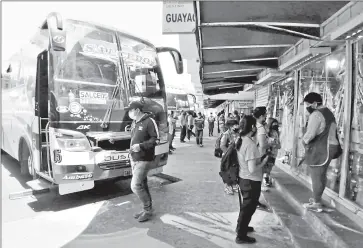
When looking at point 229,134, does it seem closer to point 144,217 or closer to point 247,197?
point 247,197

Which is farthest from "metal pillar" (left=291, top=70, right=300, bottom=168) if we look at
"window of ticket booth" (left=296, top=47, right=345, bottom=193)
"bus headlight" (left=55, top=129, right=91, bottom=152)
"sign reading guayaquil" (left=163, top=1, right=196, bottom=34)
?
"bus headlight" (left=55, top=129, right=91, bottom=152)

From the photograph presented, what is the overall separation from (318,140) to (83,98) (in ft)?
12.9

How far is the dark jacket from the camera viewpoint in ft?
13.9

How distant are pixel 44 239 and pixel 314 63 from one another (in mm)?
5922

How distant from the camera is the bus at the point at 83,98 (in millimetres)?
4746

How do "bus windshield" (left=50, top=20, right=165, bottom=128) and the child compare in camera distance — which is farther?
the child

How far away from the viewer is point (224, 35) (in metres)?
5.11

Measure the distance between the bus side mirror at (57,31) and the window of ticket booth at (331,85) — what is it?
4579mm

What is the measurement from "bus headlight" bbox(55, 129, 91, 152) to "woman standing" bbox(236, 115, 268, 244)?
108 inches

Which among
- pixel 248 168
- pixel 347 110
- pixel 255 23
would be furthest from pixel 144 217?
pixel 347 110

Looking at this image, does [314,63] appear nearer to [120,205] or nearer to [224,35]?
[224,35]

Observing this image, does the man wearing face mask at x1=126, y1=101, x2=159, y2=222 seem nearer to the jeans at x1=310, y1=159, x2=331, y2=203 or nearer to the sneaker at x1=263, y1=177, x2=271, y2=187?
the jeans at x1=310, y1=159, x2=331, y2=203

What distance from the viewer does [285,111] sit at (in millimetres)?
8008

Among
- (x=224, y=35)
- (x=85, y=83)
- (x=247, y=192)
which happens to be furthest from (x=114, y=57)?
(x=247, y=192)
